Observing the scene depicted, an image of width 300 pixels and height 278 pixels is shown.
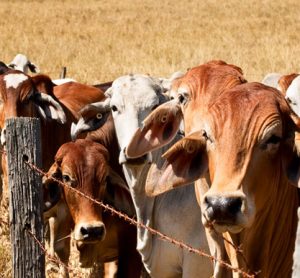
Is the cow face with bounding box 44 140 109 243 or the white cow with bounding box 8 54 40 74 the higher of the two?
the white cow with bounding box 8 54 40 74

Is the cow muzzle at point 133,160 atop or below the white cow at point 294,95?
below

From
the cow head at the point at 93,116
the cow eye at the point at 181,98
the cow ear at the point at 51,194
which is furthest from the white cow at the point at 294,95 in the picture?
the cow ear at the point at 51,194

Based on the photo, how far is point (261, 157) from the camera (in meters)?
4.57

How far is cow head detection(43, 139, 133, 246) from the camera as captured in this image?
684 centimetres

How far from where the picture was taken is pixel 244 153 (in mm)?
4523

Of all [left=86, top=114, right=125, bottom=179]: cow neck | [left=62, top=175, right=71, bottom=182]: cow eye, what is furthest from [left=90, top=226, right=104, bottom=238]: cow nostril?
[left=86, top=114, right=125, bottom=179]: cow neck

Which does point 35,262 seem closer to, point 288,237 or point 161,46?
point 288,237

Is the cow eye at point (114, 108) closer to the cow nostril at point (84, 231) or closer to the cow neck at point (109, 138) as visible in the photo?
the cow neck at point (109, 138)

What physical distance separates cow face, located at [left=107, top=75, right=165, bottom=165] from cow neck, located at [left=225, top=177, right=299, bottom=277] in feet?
7.00

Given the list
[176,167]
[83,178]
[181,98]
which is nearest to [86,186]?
[83,178]

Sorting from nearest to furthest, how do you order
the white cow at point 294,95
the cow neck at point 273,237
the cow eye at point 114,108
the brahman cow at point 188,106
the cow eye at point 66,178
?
1. the cow neck at point 273,237
2. the brahman cow at point 188,106
3. the cow eye at point 66,178
4. the cow eye at point 114,108
5. the white cow at point 294,95

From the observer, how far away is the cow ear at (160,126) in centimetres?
589

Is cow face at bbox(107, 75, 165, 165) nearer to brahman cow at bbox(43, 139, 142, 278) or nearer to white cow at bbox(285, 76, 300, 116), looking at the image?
brahman cow at bbox(43, 139, 142, 278)

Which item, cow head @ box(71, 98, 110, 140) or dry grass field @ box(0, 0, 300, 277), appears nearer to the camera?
cow head @ box(71, 98, 110, 140)
